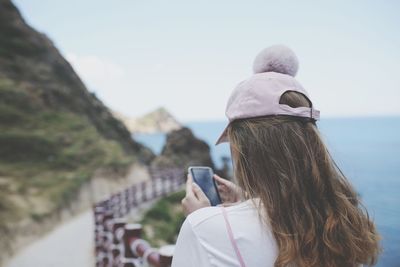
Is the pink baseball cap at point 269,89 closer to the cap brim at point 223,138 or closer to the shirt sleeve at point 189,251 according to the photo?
the cap brim at point 223,138

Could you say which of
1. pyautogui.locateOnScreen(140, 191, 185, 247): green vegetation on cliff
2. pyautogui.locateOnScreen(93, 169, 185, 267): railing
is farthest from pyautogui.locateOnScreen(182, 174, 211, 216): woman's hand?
pyautogui.locateOnScreen(140, 191, 185, 247): green vegetation on cliff

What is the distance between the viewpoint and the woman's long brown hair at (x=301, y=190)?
3.40 feet

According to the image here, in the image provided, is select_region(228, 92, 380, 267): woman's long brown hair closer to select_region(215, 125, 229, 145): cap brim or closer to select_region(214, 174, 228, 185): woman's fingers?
select_region(215, 125, 229, 145): cap brim

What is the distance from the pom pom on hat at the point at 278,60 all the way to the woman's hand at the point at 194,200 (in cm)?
44

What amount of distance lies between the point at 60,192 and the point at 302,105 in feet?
37.5

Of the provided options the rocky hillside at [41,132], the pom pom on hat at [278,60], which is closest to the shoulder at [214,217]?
the pom pom on hat at [278,60]

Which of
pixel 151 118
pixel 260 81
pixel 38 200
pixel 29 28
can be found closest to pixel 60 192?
pixel 38 200

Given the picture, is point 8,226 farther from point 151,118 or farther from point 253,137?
point 151,118

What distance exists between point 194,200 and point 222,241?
0.27 m

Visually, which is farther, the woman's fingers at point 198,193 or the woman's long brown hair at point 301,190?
the woman's fingers at point 198,193

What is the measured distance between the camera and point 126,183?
57.1ft

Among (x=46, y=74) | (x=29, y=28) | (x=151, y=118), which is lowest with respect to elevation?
(x=151, y=118)

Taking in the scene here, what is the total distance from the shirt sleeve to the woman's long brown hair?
0.62ft

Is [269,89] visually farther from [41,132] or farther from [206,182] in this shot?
[41,132]
